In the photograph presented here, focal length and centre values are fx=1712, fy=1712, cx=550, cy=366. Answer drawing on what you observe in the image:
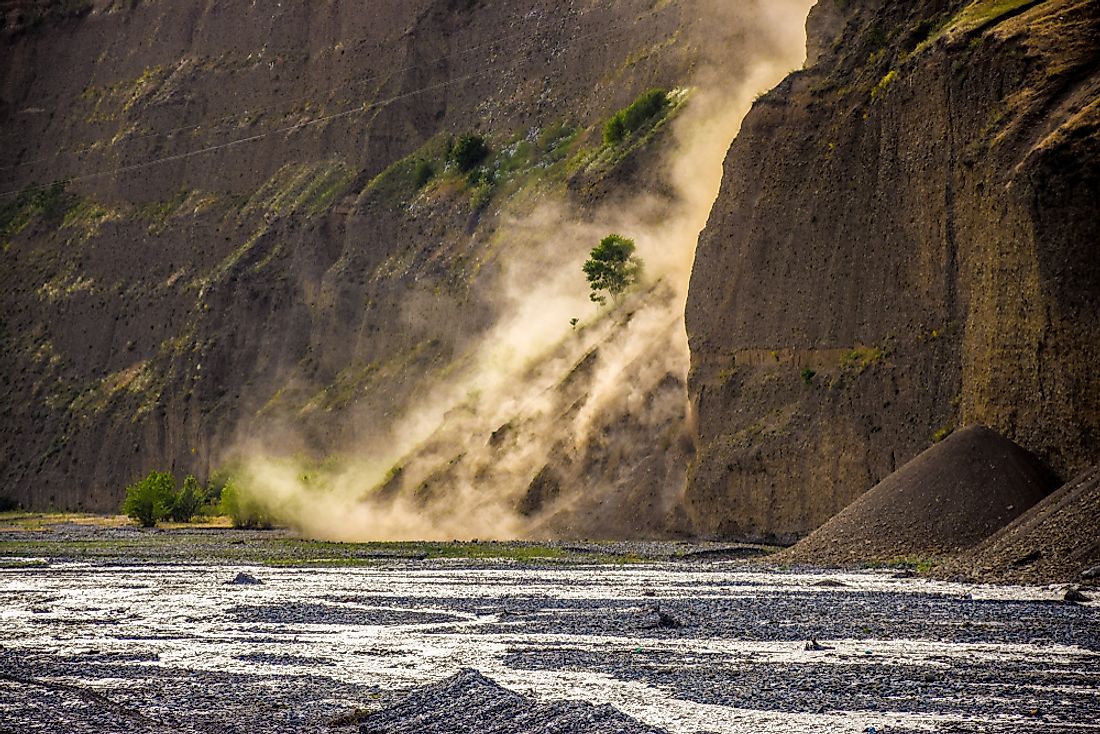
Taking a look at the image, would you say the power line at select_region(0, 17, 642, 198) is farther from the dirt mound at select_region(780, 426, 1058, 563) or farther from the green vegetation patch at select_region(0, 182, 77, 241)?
the dirt mound at select_region(780, 426, 1058, 563)

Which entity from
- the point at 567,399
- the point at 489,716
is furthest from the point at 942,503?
the point at 567,399

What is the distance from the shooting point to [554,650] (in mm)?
24797

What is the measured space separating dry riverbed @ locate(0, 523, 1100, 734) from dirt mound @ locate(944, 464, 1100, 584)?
124 cm

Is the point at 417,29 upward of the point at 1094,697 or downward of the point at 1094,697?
upward

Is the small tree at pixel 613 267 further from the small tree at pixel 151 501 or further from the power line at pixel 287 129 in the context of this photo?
the small tree at pixel 151 501

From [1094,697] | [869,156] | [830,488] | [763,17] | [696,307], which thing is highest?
[763,17]

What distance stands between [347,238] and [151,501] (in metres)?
17.6

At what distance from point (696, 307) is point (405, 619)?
25564 mm

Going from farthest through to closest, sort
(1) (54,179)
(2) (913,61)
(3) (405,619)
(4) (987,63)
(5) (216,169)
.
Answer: (1) (54,179) → (5) (216,169) → (2) (913,61) → (4) (987,63) → (3) (405,619)

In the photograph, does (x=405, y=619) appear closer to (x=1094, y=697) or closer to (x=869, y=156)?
(x=1094, y=697)

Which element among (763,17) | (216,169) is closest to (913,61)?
(763,17)

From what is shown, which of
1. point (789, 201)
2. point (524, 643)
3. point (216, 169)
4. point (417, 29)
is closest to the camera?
point (524, 643)

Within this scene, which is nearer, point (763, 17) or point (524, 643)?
point (524, 643)

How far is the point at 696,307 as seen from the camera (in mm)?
53531
